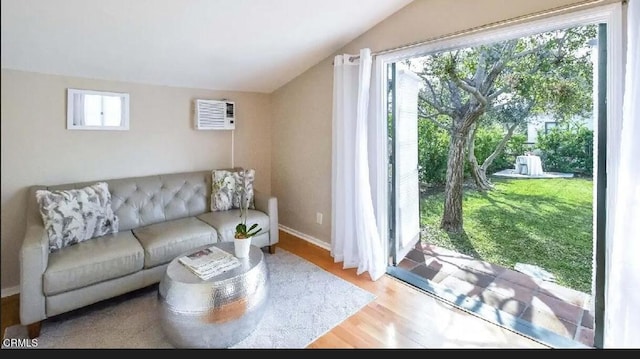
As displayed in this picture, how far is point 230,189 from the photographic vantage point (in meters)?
3.19

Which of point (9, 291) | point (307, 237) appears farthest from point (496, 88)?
point (9, 291)

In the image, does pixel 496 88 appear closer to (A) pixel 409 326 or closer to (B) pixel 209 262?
(A) pixel 409 326

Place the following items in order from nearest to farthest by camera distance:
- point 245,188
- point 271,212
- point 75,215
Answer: point 75,215, point 271,212, point 245,188

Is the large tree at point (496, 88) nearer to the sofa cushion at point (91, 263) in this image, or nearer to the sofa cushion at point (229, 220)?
the sofa cushion at point (229, 220)

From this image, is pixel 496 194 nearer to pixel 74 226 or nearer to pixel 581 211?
pixel 581 211

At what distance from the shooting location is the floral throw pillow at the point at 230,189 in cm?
314

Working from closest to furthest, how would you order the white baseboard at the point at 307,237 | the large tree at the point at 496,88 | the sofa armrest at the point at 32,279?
1. the sofa armrest at the point at 32,279
2. the large tree at the point at 496,88
3. the white baseboard at the point at 307,237

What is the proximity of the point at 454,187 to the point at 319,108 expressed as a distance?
5.11 feet

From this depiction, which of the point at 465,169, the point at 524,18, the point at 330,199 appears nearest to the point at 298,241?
the point at 330,199

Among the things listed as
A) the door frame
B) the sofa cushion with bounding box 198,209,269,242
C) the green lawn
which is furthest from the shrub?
the sofa cushion with bounding box 198,209,269,242

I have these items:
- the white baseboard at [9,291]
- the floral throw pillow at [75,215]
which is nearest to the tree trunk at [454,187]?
the floral throw pillow at [75,215]

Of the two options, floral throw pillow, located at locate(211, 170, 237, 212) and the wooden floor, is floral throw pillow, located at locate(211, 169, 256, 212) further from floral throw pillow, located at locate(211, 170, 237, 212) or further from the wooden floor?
the wooden floor

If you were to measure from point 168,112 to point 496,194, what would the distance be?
10.4 ft

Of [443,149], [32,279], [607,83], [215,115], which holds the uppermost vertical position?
[215,115]
